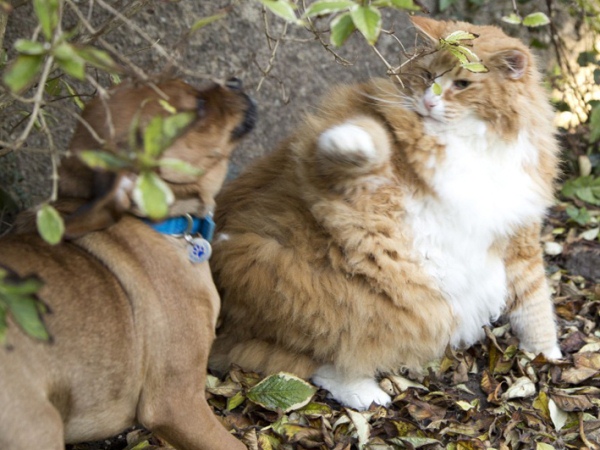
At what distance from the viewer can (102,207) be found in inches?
85.5

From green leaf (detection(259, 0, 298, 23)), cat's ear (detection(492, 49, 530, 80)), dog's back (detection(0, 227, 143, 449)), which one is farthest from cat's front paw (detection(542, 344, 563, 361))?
green leaf (detection(259, 0, 298, 23))

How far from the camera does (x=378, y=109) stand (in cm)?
311

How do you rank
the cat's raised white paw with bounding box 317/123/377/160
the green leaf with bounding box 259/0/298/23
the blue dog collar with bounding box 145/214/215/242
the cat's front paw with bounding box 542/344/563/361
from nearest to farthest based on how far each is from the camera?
the green leaf with bounding box 259/0/298/23
the blue dog collar with bounding box 145/214/215/242
the cat's raised white paw with bounding box 317/123/377/160
the cat's front paw with bounding box 542/344/563/361

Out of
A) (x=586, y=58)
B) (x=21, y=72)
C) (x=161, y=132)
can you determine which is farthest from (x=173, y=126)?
(x=586, y=58)

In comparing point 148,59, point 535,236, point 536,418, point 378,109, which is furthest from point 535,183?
point 148,59

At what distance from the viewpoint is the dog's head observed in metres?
2.21

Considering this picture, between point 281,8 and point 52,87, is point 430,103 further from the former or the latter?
point 52,87

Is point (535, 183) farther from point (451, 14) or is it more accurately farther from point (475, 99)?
point (451, 14)

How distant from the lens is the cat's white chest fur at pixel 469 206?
3.00 meters

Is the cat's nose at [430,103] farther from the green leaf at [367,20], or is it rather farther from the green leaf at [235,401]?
the green leaf at [235,401]

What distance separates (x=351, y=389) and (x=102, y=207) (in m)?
1.42

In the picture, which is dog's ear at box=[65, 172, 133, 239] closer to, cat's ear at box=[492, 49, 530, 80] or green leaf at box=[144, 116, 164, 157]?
green leaf at box=[144, 116, 164, 157]

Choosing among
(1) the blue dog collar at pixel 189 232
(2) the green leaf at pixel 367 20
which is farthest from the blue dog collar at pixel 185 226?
(2) the green leaf at pixel 367 20

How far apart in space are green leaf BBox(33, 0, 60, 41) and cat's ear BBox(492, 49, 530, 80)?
179cm
